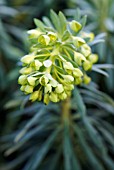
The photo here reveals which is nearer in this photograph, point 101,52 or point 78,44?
point 78,44

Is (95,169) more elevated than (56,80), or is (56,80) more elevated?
(56,80)

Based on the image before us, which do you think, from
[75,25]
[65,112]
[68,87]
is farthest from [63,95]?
[65,112]

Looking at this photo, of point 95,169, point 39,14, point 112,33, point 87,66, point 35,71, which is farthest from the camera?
point 39,14

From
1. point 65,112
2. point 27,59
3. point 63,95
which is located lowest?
point 65,112

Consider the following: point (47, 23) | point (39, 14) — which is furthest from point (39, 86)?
Answer: point (39, 14)

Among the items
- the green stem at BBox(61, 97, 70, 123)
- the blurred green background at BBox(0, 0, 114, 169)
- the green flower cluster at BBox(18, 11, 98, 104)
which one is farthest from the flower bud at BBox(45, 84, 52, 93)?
the blurred green background at BBox(0, 0, 114, 169)

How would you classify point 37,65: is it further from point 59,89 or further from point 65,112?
point 65,112

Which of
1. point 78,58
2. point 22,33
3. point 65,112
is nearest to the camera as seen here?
point 78,58

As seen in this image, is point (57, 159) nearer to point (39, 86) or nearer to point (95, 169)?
point (95, 169)
